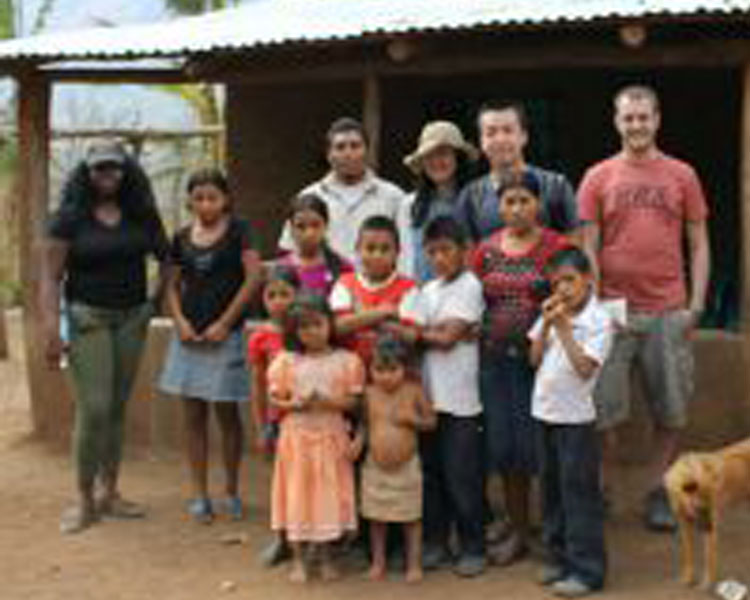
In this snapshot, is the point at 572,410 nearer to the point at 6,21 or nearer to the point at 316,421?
the point at 316,421

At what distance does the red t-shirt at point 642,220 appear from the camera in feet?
16.2

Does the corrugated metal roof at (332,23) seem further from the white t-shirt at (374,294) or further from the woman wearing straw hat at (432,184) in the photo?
the white t-shirt at (374,294)

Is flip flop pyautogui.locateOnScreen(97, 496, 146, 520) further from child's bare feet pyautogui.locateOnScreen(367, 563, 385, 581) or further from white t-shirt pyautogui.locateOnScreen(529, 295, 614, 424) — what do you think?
white t-shirt pyautogui.locateOnScreen(529, 295, 614, 424)

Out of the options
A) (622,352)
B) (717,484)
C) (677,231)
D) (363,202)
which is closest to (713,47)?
(677,231)

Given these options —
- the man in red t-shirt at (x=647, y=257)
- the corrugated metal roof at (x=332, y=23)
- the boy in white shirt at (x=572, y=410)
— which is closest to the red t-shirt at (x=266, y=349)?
the boy in white shirt at (x=572, y=410)

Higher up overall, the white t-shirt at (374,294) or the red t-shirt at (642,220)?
the red t-shirt at (642,220)

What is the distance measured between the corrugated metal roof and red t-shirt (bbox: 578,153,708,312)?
1.03 metres

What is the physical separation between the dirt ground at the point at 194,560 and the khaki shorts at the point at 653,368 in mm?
544

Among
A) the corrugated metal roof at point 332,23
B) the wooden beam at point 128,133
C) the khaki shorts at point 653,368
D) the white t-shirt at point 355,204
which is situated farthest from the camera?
the wooden beam at point 128,133

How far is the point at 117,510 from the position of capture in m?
5.64

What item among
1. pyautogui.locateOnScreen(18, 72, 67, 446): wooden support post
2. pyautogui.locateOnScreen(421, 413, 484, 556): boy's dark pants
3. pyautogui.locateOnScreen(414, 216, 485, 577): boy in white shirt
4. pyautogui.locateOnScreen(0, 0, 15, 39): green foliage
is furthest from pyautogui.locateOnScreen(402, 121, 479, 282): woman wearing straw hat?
pyautogui.locateOnScreen(0, 0, 15, 39): green foliage

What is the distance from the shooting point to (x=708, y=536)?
429cm

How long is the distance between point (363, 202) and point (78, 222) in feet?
4.08

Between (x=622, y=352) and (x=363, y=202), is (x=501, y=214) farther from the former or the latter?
(x=622, y=352)
